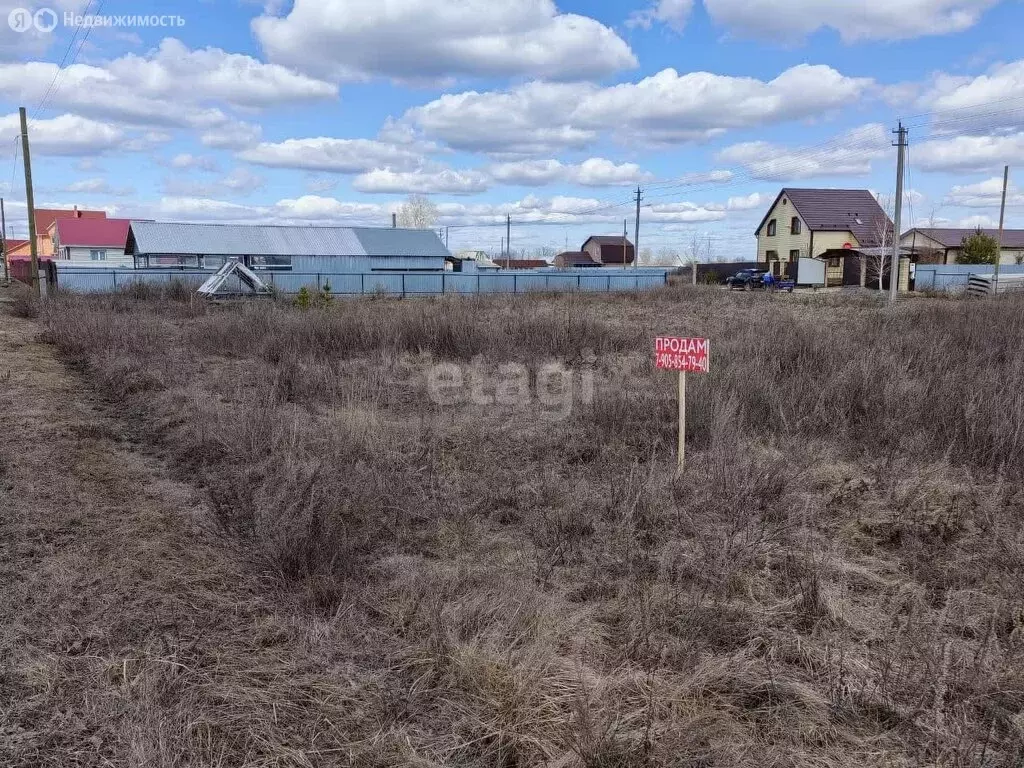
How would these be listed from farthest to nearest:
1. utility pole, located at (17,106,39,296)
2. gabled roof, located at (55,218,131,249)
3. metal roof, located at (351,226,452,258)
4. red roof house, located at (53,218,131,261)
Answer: gabled roof, located at (55,218,131,249) → red roof house, located at (53,218,131,261) → metal roof, located at (351,226,452,258) → utility pole, located at (17,106,39,296)

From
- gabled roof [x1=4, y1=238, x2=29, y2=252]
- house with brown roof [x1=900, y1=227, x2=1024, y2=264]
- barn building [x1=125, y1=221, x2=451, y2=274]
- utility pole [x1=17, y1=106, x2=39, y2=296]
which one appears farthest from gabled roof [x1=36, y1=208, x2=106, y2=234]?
house with brown roof [x1=900, y1=227, x2=1024, y2=264]

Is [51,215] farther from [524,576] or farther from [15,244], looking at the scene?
[524,576]

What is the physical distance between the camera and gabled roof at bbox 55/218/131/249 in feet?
206

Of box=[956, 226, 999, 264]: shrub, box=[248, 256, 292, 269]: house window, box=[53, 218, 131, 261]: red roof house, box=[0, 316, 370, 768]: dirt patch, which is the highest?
box=[53, 218, 131, 261]: red roof house

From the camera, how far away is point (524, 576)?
4219mm

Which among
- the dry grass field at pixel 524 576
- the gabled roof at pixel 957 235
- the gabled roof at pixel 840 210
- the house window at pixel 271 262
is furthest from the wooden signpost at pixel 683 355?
the gabled roof at pixel 957 235

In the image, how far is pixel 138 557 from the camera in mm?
4312

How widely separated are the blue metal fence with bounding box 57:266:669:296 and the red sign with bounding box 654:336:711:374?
1034 inches

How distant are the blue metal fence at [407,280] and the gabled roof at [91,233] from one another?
31882mm

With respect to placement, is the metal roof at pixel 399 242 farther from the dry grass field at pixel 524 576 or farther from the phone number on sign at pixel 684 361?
the phone number on sign at pixel 684 361

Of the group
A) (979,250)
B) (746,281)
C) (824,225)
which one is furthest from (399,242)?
(979,250)

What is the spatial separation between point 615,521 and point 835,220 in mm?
50583

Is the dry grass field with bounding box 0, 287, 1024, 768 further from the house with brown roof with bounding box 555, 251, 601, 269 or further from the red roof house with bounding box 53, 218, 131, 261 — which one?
the house with brown roof with bounding box 555, 251, 601, 269

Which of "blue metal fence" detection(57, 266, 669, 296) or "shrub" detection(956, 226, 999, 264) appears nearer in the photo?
"blue metal fence" detection(57, 266, 669, 296)
